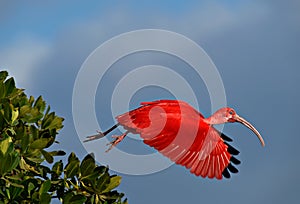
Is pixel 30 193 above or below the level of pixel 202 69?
below

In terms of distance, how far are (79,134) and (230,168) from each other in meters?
3.10

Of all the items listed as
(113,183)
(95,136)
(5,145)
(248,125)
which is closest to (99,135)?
(95,136)

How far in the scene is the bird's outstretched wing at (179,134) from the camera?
816 centimetres

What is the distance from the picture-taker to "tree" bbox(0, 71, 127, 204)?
527cm

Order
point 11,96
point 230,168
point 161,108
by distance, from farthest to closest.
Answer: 1. point 230,168
2. point 161,108
3. point 11,96

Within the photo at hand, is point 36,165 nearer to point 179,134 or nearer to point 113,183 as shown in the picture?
point 113,183

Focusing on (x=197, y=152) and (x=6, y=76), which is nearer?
(x=6, y=76)

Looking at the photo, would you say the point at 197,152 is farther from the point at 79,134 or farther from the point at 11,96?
the point at 11,96

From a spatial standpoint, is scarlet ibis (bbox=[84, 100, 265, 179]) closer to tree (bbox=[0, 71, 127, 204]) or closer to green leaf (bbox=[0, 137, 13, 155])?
tree (bbox=[0, 71, 127, 204])

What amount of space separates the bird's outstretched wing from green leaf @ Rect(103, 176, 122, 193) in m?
2.10

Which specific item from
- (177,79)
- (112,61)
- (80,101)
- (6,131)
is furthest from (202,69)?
(6,131)

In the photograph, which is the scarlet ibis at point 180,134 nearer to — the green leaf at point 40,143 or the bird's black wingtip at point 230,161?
the bird's black wingtip at point 230,161

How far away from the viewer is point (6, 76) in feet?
20.0

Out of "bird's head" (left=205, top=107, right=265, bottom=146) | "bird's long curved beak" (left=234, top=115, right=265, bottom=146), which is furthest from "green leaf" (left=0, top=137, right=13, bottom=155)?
"bird's long curved beak" (left=234, top=115, right=265, bottom=146)
